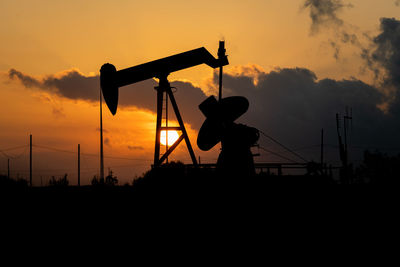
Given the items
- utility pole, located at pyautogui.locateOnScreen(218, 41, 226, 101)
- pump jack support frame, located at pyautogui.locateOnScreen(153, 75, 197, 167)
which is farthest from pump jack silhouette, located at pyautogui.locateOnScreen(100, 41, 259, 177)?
pump jack support frame, located at pyautogui.locateOnScreen(153, 75, 197, 167)

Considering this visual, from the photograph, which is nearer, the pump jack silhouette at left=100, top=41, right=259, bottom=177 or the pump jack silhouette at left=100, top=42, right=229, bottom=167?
the pump jack silhouette at left=100, top=41, right=259, bottom=177

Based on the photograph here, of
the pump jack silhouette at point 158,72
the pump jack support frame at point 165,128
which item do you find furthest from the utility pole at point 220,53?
the pump jack support frame at point 165,128

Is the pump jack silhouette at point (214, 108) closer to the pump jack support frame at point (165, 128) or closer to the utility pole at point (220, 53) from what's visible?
the utility pole at point (220, 53)

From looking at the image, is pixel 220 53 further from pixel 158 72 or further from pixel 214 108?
pixel 158 72

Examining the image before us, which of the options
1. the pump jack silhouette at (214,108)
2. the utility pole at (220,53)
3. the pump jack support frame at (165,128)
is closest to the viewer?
the pump jack silhouette at (214,108)

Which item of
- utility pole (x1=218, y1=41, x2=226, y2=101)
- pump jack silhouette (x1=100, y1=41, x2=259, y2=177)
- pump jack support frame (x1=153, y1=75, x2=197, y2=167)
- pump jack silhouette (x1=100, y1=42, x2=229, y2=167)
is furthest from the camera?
pump jack support frame (x1=153, y1=75, x2=197, y2=167)

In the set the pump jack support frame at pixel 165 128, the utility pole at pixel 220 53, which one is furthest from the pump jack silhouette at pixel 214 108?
the pump jack support frame at pixel 165 128

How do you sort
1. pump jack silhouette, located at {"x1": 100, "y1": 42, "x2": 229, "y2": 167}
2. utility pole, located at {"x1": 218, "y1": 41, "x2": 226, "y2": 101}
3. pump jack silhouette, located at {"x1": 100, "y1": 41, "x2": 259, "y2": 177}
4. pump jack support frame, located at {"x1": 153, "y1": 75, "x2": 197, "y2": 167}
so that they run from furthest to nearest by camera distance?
1. pump jack support frame, located at {"x1": 153, "y1": 75, "x2": 197, "y2": 167}
2. pump jack silhouette, located at {"x1": 100, "y1": 42, "x2": 229, "y2": 167}
3. utility pole, located at {"x1": 218, "y1": 41, "x2": 226, "y2": 101}
4. pump jack silhouette, located at {"x1": 100, "y1": 41, "x2": 259, "y2": 177}

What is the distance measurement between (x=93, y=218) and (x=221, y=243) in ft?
15.0

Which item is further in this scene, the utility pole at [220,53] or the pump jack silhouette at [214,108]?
the utility pole at [220,53]

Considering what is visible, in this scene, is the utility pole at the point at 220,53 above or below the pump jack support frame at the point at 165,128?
above

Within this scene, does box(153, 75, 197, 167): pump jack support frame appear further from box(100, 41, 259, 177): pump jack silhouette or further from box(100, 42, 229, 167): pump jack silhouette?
box(100, 41, 259, 177): pump jack silhouette

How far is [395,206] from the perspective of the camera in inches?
656

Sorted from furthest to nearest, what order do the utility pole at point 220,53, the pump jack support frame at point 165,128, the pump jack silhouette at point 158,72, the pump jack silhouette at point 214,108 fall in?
the pump jack support frame at point 165,128
the pump jack silhouette at point 158,72
the utility pole at point 220,53
the pump jack silhouette at point 214,108
